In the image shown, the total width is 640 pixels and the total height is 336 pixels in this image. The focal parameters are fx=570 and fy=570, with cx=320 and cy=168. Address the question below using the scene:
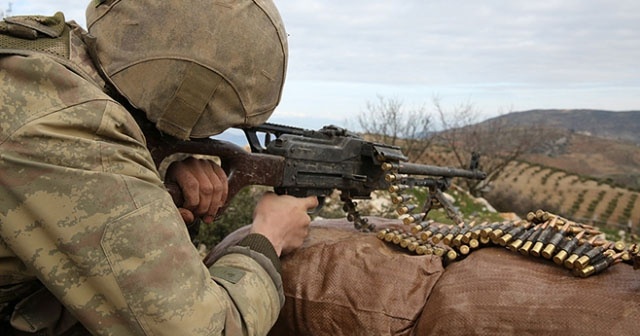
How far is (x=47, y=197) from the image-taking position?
5.51 ft

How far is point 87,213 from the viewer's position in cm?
169

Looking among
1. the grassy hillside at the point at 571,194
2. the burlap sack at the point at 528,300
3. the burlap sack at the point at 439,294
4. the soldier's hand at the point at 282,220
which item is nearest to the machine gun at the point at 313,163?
the soldier's hand at the point at 282,220

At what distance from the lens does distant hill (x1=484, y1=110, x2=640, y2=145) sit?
7225cm

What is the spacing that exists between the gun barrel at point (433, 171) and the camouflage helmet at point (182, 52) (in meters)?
1.58

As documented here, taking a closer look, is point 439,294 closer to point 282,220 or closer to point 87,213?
point 282,220

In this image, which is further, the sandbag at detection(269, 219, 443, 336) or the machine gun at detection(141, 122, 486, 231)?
the machine gun at detection(141, 122, 486, 231)

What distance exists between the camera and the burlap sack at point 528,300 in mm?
2178

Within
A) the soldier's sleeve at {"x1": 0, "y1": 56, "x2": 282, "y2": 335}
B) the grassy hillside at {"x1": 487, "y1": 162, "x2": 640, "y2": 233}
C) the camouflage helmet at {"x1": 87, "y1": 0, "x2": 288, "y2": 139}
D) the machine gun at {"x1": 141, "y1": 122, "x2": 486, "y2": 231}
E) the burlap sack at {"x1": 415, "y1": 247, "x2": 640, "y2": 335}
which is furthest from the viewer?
the grassy hillside at {"x1": 487, "y1": 162, "x2": 640, "y2": 233}

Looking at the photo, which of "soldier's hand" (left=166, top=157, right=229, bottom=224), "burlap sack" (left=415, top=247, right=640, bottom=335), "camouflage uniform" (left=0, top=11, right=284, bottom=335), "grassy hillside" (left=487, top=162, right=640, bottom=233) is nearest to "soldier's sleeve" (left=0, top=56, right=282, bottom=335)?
"camouflage uniform" (left=0, top=11, right=284, bottom=335)

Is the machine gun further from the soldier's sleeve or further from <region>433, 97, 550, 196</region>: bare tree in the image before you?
<region>433, 97, 550, 196</region>: bare tree

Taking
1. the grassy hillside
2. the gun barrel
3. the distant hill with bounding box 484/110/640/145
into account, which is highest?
the gun barrel

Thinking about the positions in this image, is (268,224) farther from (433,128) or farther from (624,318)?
(433,128)

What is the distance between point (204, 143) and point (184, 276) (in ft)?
3.51

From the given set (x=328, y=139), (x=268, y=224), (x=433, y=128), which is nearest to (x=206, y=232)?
(x=328, y=139)
